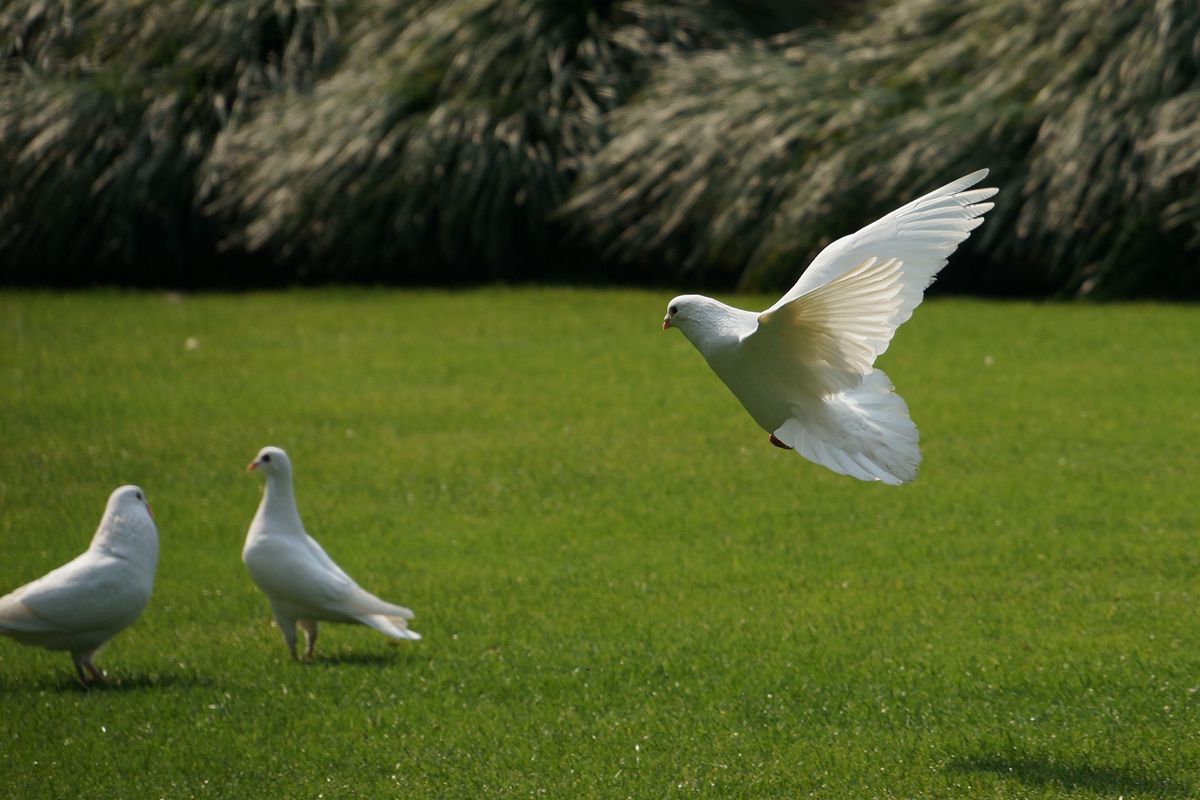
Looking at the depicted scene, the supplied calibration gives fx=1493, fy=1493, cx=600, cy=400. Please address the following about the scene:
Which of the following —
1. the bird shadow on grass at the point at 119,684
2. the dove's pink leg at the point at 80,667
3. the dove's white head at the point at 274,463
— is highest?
the dove's white head at the point at 274,463

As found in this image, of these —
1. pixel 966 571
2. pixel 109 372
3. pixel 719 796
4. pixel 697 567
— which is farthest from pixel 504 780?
pixel 109 372

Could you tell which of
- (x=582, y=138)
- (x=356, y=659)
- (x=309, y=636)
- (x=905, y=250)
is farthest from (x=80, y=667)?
(x=582, y=138)

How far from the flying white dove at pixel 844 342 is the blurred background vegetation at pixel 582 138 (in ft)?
22.6

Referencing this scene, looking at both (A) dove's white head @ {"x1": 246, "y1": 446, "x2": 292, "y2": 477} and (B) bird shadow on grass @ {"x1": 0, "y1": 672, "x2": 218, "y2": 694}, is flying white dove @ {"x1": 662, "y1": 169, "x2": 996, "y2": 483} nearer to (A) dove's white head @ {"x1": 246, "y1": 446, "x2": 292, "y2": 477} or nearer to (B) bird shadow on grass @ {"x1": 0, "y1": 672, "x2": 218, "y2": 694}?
(A) dove's white head @ {"x1": 246, "y1": 446, "x2": 292, "y2": 477}

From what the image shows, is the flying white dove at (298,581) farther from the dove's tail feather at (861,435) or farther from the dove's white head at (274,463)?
the dove's tail feather at (861,435)

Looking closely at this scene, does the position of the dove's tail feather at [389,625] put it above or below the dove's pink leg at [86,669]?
above

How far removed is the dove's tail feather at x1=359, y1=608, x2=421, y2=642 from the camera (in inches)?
206

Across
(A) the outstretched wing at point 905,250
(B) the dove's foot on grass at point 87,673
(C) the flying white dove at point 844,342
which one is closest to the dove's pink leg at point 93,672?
(B) the dove's foot on grass at point 87,673

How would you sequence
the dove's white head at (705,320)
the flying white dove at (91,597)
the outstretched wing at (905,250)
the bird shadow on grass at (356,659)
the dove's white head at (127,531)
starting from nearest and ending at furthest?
the outstretched wing at (905,250), the dove's white head at (705,320), the flying white dove at (91,597), the dove's white head at (127,531), the bird shadow on grass at (356,659)

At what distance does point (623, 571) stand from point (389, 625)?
→ 127 centimetres

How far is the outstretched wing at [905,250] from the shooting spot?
13.3 feet

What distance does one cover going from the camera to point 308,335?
11117 millimetres

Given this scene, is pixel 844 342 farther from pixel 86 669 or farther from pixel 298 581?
pixel 86 669

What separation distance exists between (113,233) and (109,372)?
11.7 ft
